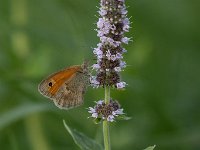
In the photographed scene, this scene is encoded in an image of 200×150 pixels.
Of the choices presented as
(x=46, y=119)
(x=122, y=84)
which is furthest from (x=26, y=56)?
(x=122, y=84)

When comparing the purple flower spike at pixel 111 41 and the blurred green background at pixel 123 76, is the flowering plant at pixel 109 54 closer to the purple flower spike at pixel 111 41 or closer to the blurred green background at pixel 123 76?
the purple flower spike at pixel 111 41

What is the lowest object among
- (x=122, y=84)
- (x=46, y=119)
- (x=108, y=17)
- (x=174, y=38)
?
(x=122, y=84)

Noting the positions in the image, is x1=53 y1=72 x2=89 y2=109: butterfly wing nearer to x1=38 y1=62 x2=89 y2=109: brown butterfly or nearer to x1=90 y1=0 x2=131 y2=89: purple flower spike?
x1=38 y1=62 x2=89 y2=109: brown butterfly

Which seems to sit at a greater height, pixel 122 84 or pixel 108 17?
pixel 108 17

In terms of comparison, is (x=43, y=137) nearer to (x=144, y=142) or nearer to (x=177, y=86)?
(x=144, y=142)

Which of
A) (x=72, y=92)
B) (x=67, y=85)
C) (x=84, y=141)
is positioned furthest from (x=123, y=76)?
(x=84, y=141)

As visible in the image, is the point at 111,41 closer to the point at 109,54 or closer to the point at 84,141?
the point at 109,54

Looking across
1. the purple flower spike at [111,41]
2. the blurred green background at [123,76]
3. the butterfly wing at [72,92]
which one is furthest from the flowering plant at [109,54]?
the blurred green background at [123,76]
